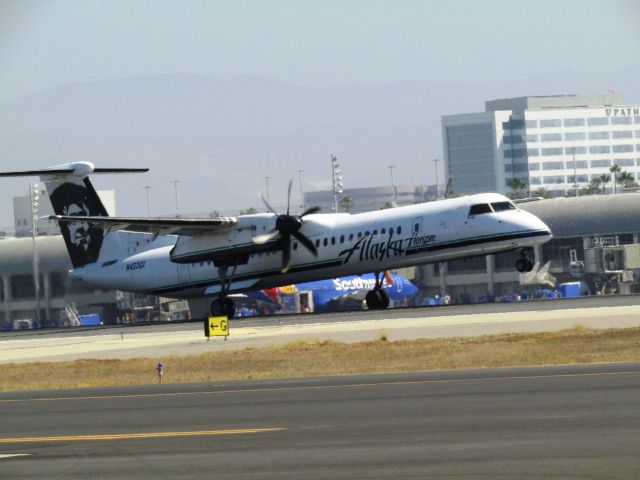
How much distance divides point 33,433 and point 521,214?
33.2 metres

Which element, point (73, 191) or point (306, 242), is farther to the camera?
point (73, 191)

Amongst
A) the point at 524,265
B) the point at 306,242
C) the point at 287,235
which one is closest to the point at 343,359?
the point at 524,265

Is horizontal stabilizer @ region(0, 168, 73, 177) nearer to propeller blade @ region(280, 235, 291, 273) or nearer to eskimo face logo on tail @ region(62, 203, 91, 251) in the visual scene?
eskimo face logo on tail @ region(62, 203, 91, 251)

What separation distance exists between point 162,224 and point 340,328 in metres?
11.3

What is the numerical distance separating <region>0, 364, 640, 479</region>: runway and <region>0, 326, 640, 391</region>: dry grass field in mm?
4268

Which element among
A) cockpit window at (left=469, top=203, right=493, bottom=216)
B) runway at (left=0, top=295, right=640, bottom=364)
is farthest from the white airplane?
runway at (left=0, top=295, right=640, bottom=364)

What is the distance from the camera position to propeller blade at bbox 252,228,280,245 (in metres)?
53.3

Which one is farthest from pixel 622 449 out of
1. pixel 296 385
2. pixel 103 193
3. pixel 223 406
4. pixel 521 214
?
pixel 103 193

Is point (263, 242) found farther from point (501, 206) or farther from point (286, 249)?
point (501, 206)

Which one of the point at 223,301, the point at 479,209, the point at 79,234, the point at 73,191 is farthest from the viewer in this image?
the point at 79,234

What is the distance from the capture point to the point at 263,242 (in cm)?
5362

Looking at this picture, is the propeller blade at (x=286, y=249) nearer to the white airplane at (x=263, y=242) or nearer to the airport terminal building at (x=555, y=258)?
the white airplane at (x=263, y=242)

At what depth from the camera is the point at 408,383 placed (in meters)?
25.1

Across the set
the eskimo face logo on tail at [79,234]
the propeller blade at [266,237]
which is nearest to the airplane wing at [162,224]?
the propeller blade at [266,237]
